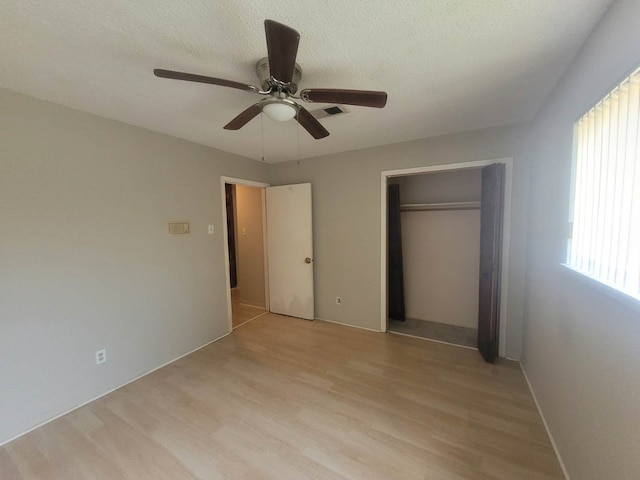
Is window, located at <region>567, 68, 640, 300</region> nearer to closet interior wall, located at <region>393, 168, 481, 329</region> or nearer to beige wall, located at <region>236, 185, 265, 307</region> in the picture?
closet interior wall, located at <region>393, 168, 481, 329</region>

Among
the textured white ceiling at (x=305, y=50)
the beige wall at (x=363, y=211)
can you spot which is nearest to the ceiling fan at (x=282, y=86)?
the textured white ceiling at (x=305, y=50)

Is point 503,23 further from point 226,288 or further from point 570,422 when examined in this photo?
point 226,288

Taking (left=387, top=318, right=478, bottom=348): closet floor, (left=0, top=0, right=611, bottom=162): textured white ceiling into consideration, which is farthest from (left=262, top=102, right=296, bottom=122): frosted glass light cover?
(left=387, top=318, right=478, bottom=348): closet floor

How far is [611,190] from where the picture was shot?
101 centimetres

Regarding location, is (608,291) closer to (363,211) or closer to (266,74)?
(266,74)

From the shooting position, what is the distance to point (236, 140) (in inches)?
107

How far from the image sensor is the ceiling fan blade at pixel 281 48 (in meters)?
0.90

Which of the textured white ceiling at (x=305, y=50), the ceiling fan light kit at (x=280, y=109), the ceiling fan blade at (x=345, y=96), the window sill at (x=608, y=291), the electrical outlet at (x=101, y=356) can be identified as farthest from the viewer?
the electrical outlet at (x=101, y=356)

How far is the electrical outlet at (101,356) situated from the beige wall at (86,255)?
0.03 m

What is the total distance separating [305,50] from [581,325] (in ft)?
6.60

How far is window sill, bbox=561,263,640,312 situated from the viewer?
0.80m

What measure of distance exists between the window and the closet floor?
1892 mm

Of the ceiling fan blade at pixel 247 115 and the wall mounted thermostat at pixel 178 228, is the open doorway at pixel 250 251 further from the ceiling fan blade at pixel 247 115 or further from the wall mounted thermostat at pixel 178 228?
the ceiling fan blade at pixel 247 115

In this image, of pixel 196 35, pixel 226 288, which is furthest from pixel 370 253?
pixel 196 35
